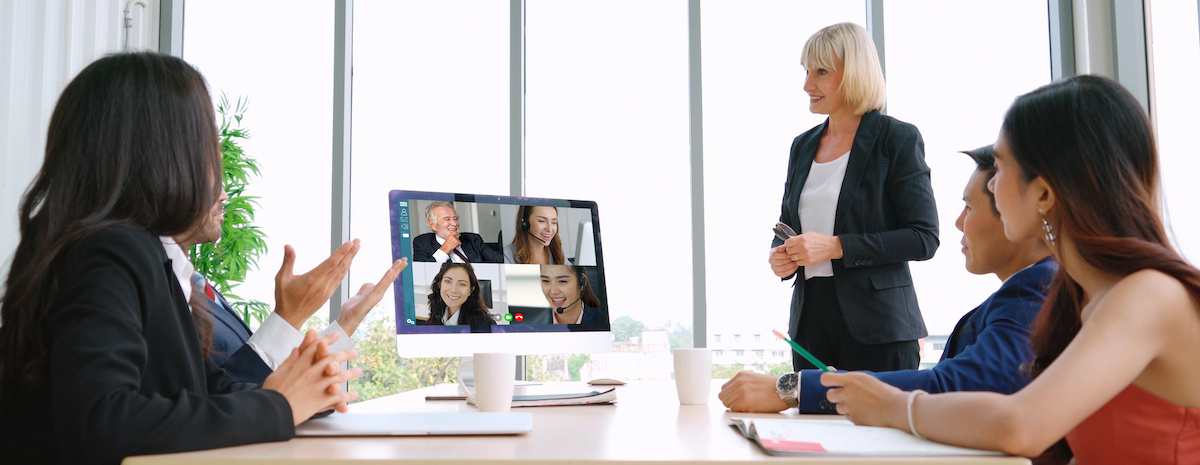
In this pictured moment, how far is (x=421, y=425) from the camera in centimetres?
102

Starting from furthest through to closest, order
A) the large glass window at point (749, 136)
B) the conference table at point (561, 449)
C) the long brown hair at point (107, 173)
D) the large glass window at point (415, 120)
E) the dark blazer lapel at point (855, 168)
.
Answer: the large glass window at point (415, 120) < the large glass window at point (749, 136) < the dark blazer lapel at point (855, 168) < the long brown hair at point (107, 173) < the conference table at point (561, 449)

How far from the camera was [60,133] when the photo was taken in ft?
3.46

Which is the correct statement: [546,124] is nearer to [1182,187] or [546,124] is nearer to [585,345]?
[585,345]

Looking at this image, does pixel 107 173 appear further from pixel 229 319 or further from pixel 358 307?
pixel 229 319

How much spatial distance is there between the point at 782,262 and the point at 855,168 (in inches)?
12.9

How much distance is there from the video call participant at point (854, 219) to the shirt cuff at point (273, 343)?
116 centimetres

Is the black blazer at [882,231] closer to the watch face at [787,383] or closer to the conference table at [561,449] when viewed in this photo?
the watch face at [787,383]

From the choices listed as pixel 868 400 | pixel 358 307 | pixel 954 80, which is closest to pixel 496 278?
pixel 358 307

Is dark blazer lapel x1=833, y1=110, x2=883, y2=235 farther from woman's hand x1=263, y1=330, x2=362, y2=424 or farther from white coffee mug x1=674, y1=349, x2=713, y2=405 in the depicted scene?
woman's hand x1=263, y1=330, x2=362, y2=424

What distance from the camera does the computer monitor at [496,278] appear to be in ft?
5.36

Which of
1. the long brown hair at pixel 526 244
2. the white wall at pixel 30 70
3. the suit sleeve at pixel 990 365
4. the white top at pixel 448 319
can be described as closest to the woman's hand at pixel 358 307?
the white top at pixel 448 319

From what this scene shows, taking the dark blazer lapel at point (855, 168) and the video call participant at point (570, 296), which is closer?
the video call participant at point (570, 296)

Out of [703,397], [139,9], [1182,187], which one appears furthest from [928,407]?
[139,9]

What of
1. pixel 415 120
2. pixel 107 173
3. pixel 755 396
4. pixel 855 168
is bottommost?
pixel 755 396
